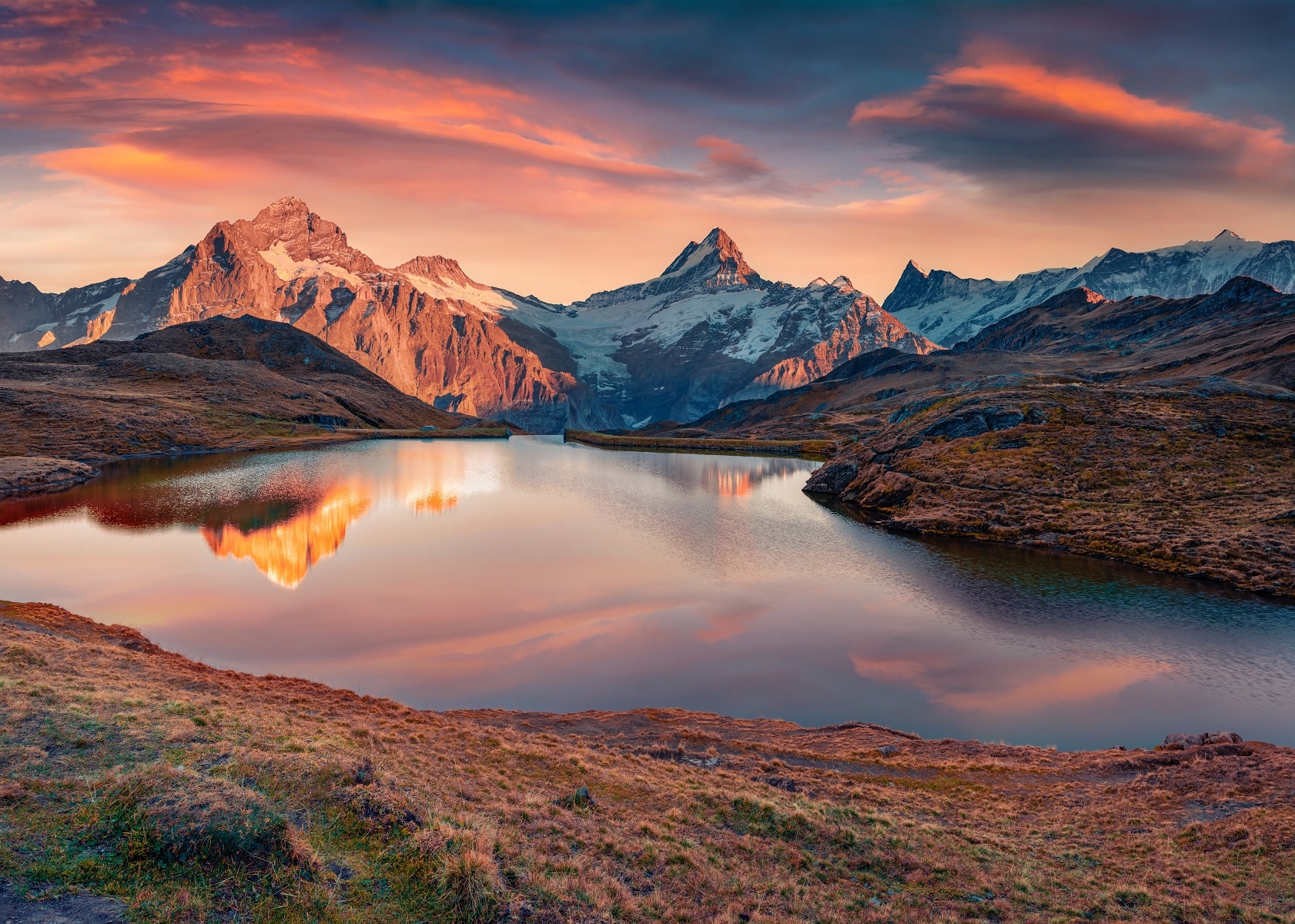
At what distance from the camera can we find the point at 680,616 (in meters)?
51.0

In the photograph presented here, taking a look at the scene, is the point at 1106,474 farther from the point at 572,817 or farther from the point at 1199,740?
the point at 572,817

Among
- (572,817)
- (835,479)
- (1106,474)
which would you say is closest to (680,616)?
(572,817)

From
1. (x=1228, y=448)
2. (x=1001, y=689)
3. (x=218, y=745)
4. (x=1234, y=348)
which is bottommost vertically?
(x=1001, y=689)

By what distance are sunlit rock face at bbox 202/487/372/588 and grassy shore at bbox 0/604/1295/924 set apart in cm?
2785

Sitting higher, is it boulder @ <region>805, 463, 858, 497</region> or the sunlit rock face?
boulder @ <region>805, 463, 858, 497</region>

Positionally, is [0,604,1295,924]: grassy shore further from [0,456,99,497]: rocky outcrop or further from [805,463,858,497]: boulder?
[0,456,99,497]: rocky outcrop

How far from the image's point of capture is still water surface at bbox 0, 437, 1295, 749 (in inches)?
1484

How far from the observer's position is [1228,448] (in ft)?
305

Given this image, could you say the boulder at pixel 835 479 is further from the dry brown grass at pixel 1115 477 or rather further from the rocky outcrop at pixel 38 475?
the rocky outcrop at pixel 38 475

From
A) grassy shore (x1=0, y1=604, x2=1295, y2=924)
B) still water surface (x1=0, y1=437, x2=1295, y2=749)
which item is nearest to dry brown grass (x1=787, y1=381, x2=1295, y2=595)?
still water surface (x1=0, y1=437, x2=1295, y2=749)

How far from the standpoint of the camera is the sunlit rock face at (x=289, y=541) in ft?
198

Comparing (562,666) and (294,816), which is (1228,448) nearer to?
(562,666)

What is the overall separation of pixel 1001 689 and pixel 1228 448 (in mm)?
81546

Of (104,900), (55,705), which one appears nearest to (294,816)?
(104,900)
